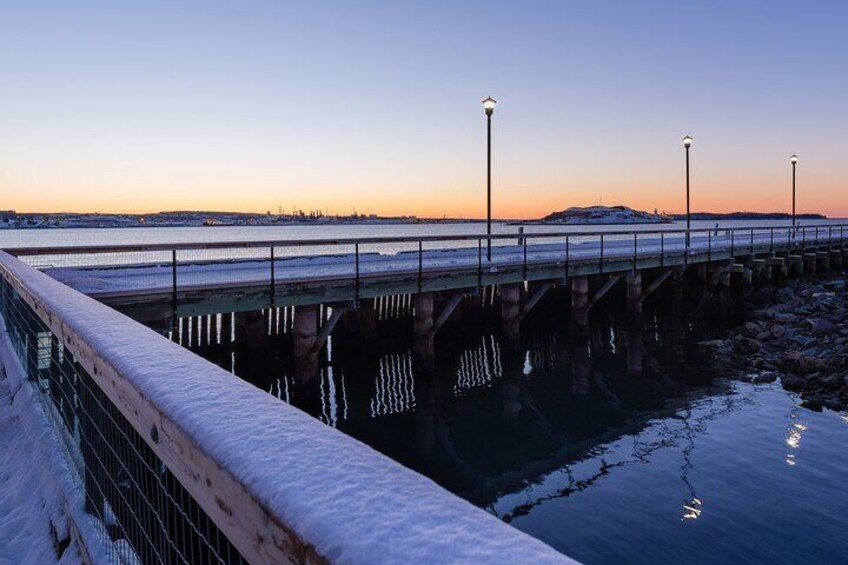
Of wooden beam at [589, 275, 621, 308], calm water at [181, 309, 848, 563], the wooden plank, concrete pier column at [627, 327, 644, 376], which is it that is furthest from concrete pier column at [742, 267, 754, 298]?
the wooden plank

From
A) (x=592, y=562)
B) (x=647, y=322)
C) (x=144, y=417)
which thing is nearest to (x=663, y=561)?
(x=592, y=562)

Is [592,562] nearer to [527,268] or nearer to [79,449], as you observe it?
[79,449]

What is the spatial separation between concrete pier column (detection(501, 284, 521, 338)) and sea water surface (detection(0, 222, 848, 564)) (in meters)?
0.53

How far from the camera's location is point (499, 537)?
109 cm

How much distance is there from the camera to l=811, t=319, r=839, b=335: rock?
19.7 metres

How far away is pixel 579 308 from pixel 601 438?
402 inches

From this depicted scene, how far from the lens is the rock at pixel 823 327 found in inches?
776

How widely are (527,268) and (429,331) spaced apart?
4296mm

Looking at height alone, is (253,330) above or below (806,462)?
above

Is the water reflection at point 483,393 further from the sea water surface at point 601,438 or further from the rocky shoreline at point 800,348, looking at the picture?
the rocky shoreline at point 800,348

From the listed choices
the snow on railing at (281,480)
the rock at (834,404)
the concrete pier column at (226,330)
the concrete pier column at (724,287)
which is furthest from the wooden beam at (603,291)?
the snow on railing at (281,480)

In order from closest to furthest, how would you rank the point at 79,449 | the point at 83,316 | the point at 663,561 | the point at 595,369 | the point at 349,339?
the point at 83,316
the point at 79,449
the point at 663,561
the point at 595,369
the point at 349,339

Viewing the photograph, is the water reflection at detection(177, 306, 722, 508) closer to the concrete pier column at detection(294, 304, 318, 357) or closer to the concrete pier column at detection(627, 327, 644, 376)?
the concrete pier column at detection(627, 327, 644, 376)

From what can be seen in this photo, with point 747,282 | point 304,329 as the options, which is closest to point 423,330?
point 304,329
